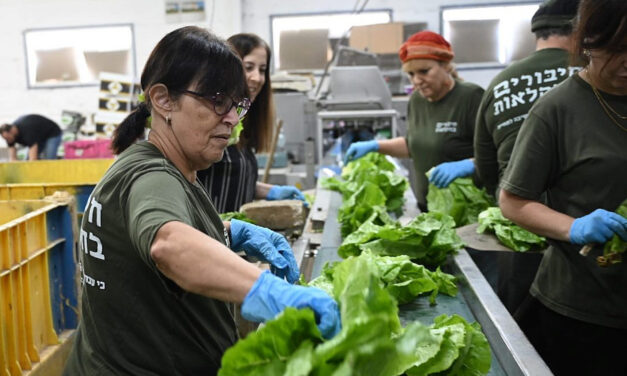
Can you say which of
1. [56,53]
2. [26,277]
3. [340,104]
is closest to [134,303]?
[26,277]

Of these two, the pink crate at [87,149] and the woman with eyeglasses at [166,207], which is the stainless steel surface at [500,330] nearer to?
the woman with eyeglasses at [166,207]

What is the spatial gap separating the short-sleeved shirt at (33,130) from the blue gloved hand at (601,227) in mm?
8246

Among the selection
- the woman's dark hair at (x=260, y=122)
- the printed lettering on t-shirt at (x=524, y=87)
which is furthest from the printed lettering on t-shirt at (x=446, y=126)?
the woman's dark hair at (x=260, y=122)

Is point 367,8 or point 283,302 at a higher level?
point 367,8

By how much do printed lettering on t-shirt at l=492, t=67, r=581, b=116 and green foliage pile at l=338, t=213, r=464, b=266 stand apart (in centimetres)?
62

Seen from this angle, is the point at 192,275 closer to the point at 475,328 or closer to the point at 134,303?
the point at 134,303

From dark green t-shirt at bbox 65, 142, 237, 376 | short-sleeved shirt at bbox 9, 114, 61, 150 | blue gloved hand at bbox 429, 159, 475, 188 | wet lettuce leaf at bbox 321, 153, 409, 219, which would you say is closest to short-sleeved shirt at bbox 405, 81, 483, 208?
wet lettuce leaf at bbox 321, 153, 409, 219

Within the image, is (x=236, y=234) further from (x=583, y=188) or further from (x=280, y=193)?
(x=280, y=193)

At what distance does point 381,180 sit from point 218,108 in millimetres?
2312

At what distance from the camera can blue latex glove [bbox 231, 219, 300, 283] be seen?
173 centimetres

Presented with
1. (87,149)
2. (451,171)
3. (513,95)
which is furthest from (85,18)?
(513,95)

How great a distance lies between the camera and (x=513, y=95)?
8.79ft

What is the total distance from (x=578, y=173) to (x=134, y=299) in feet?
4.52

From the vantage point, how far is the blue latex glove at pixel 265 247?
5.68 ft
